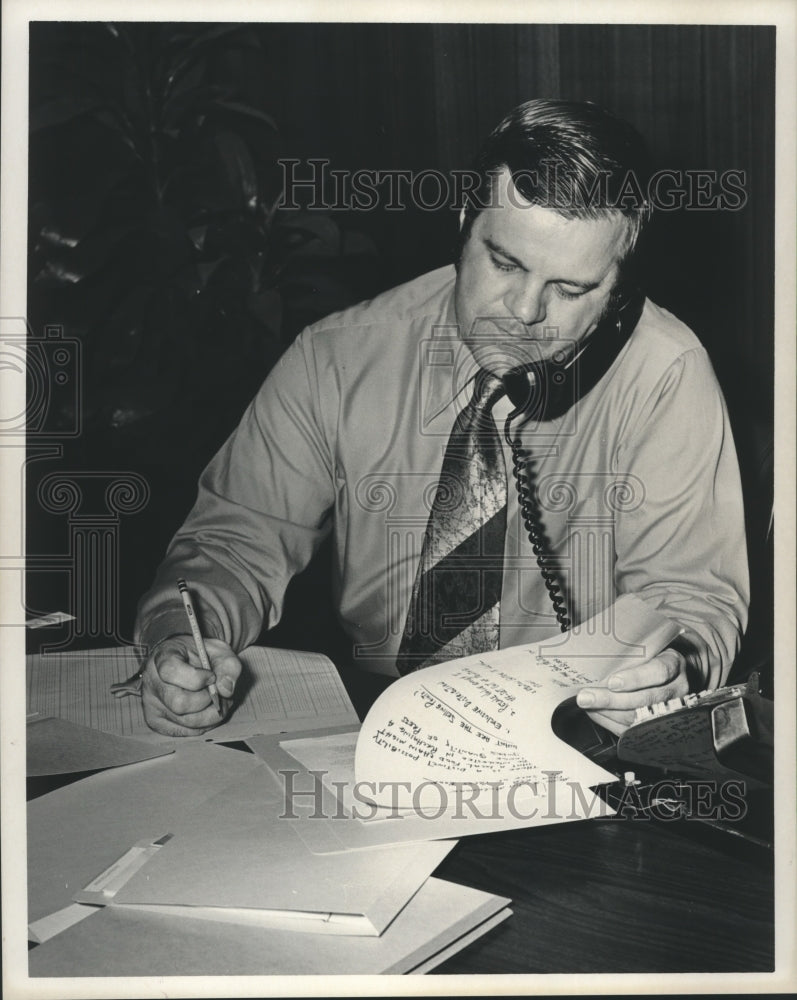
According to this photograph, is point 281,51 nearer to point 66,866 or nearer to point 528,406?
point 528,406

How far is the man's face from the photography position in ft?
3.33

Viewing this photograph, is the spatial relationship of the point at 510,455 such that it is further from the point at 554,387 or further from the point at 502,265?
the point at 502,265

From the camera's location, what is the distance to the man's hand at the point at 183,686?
102 cm

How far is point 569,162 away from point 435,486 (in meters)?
0.35

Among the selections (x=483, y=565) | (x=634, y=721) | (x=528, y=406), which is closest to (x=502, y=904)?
(x=634, y=721)

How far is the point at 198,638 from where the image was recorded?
3.37 ft

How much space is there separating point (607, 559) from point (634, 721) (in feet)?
0.53

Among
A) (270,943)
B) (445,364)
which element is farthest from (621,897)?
(445,364)

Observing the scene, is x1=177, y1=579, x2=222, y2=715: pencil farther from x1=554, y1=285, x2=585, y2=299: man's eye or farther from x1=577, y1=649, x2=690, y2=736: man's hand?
x1=554, y1=285, x2=585, y2=299: man's eye

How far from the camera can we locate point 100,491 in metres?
1.04

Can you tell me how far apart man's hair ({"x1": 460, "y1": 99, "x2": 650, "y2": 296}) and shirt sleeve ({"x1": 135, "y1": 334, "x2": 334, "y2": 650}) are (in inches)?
10.4

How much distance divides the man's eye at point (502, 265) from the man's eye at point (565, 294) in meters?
0.05
